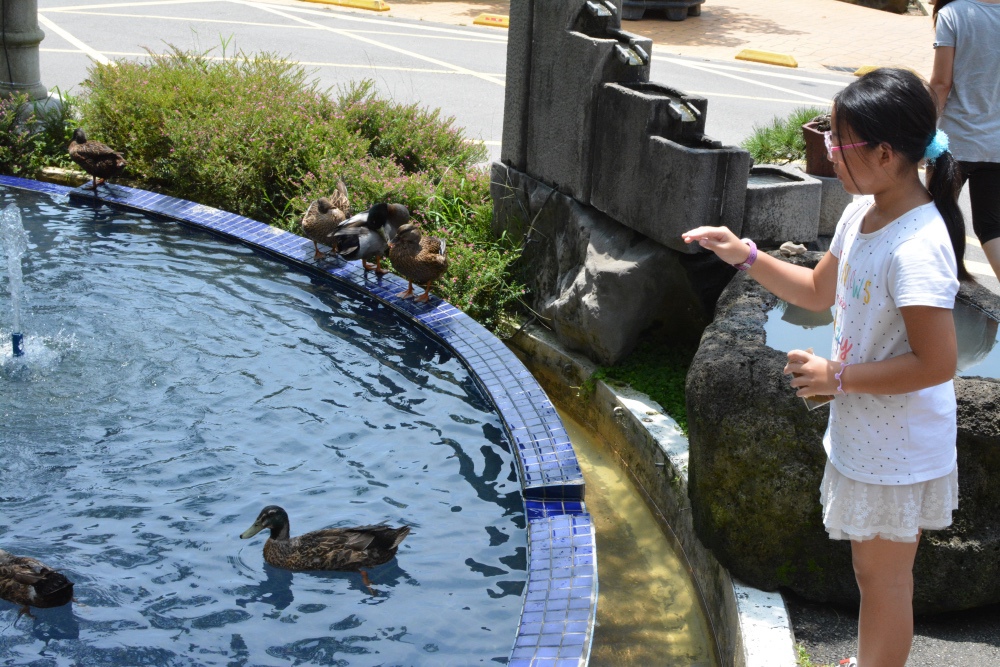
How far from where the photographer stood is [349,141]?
920cm

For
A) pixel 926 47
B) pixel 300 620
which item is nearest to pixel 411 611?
pixel 300 620

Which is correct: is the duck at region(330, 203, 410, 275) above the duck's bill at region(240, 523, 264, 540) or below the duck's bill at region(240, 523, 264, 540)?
above

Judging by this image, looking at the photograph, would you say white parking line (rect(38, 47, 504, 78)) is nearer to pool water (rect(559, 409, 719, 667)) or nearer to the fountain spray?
the fountain spray

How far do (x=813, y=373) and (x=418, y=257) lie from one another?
4.35 m

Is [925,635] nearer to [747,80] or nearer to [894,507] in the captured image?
[894,507]

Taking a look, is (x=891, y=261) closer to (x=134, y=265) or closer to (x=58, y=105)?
(x=134, y=265)

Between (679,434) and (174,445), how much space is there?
9.32 feet

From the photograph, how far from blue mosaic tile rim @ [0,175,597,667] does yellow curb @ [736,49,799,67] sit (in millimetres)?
13606

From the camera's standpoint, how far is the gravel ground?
13.0 ft

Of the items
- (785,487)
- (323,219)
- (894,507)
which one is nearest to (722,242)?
(894,507)

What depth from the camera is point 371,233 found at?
7262mm

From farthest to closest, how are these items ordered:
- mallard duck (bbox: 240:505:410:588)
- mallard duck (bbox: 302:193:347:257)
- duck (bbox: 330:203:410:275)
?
mallard duck (bbox: 302:193:347:257)
duck (bbox: 330:203:410:275)
mallard duck (bbox: 240:505:410:588)

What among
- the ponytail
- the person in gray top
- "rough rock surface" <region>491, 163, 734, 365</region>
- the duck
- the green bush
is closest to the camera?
the ponytail

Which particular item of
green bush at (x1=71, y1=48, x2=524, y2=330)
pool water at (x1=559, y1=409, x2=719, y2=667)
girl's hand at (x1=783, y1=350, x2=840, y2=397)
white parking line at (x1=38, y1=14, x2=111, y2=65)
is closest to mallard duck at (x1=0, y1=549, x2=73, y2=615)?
pool water at (x1=559, y1=409, x2=719, y2=667)
